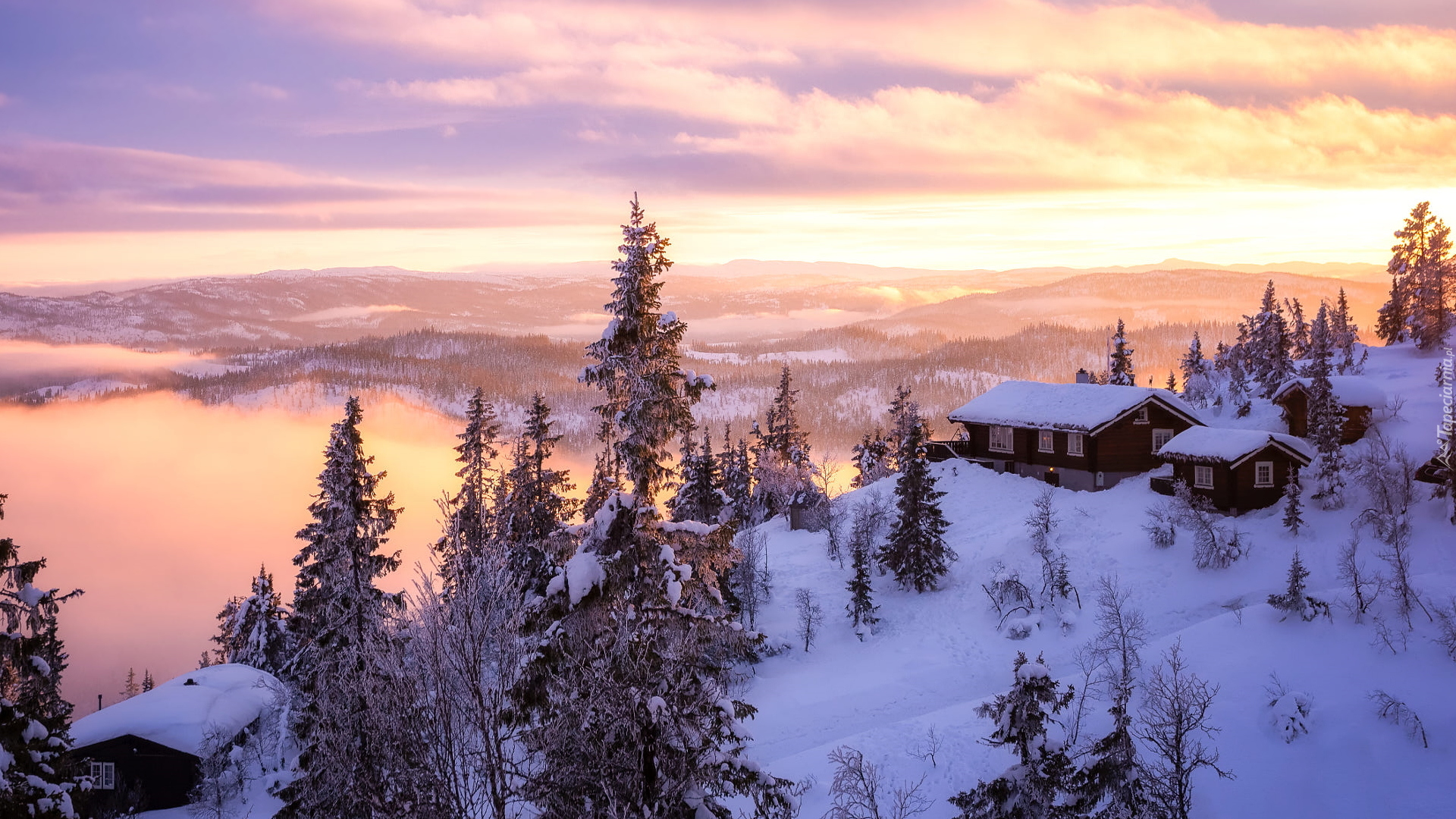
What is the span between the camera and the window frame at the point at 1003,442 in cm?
5300

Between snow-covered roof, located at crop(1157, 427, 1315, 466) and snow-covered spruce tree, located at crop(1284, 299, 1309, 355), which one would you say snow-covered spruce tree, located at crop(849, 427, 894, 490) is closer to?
snow-covered roof, located at crop(1157, 427, 1315, 466)

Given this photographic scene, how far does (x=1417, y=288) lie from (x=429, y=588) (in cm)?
8231

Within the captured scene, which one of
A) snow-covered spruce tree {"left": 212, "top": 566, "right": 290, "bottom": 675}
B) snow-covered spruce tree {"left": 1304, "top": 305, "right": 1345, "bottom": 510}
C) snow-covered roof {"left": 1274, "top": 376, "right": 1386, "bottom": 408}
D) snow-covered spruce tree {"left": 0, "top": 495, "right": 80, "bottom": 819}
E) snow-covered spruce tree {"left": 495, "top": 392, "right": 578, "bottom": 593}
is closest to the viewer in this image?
snow-covered spruce tree {"left": 0, "top": 495, "right": 80, "bottom": 819}

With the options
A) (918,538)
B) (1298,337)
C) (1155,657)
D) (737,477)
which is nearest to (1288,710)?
(1155,657)

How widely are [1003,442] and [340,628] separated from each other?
41.0m

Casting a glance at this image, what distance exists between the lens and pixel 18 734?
15320 millimetres

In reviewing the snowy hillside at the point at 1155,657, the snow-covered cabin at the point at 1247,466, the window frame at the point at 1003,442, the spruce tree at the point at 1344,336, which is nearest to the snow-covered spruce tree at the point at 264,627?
the snowy hillside at the point at 1155,657

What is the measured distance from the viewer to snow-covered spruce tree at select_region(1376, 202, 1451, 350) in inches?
2539

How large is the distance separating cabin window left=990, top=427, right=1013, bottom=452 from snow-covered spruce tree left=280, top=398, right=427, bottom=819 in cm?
3837

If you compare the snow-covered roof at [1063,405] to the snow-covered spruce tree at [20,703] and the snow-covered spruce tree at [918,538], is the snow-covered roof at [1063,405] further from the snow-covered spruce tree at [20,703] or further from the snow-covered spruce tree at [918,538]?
the snow-covered spruce tree at [20,703]

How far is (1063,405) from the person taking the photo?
5134 cm

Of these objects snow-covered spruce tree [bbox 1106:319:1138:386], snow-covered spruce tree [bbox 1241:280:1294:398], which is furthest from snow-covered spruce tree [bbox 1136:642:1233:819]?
snow-covered spruce tree [bbox 1106:319:1138:386]

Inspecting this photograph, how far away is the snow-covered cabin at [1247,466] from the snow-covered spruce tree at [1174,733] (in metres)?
14.7

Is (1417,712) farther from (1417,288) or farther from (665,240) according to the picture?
(1417,288)
